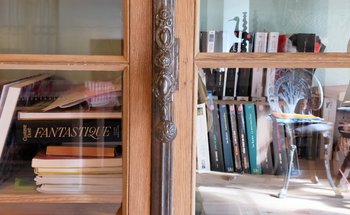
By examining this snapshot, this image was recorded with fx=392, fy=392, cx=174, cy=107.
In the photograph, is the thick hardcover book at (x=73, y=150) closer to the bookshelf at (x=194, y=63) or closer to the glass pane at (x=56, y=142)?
the glass pane at (x=56, y=142)

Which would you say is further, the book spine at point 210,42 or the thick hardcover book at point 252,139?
the thick hardcover book at point 252,139

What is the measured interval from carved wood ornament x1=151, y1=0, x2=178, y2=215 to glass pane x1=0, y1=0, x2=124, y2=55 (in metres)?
0.10

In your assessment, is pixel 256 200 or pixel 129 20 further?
pixel 256 200

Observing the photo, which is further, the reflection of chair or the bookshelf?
the reflection of chair

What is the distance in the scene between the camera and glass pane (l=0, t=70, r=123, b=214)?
26.9 inches

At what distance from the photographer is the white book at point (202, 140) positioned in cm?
66

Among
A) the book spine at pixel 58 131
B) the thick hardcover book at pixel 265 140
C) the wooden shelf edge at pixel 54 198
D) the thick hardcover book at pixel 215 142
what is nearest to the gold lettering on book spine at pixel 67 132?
the book spine at pixel 58 131

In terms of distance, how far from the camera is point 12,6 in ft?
2.36

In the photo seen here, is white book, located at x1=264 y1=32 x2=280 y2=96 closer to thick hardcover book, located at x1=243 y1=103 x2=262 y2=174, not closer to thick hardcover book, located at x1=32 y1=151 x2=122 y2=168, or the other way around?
thick hardcover book, located at x1=243 y1=103 x2=262 y2=174

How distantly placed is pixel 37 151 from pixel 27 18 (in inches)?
9.7

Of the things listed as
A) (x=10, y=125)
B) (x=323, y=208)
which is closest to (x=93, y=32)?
(x=10, y=125)

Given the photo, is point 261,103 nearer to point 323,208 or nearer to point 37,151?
point 323,208

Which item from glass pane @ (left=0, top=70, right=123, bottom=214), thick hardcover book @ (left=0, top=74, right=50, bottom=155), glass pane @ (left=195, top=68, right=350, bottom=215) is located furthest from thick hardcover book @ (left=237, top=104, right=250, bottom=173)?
thick hardcover book @ (left=0, top=74, right=50, bottom=155)

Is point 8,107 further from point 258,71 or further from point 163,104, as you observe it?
point 258,71
